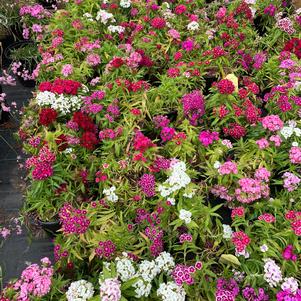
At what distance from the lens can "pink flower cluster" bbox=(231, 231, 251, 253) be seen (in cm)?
282

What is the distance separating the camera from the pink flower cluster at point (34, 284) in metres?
2.54

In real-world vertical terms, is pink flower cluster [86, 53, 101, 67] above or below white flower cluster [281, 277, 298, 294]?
above

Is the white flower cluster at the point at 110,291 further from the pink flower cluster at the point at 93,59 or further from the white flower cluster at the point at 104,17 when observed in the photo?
the white flower cluster at the point at 104,17

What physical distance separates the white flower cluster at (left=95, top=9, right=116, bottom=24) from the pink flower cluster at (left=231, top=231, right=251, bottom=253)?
355cm

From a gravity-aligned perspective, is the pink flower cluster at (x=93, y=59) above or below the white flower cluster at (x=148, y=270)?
above

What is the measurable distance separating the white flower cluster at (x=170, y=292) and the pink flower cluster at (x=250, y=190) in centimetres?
98

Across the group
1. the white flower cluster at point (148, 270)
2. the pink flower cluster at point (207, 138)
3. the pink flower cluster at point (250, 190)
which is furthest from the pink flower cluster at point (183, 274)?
the pink flower cluster at point (207, 138)

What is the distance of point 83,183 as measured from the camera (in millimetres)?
3600

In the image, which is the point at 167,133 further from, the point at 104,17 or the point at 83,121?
the point at 104,17

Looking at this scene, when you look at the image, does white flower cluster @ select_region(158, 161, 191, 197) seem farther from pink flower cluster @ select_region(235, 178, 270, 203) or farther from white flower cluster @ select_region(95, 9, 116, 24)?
white flower cluster @ select_region(95, 9, 116, 24)

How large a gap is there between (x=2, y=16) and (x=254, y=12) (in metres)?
3.97

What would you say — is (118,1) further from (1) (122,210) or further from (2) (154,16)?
(1) (122,210)

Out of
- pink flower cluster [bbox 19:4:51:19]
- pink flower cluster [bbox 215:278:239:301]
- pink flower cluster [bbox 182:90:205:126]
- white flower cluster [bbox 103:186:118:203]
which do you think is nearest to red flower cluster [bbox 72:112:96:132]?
white flower cluster [bbox 103:186:118:203]

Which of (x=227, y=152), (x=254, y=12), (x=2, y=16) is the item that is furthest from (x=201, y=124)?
(x=2, y=16)
